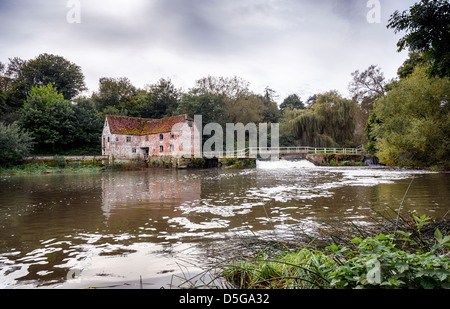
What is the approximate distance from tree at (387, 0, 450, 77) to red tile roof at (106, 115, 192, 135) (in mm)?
31798

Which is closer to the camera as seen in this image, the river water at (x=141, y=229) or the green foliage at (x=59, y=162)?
the river water at (x=141, y=229)

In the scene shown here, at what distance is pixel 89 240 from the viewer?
17.2ft

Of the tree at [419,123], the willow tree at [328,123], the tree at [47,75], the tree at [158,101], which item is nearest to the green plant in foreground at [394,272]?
the tree at [419,123]

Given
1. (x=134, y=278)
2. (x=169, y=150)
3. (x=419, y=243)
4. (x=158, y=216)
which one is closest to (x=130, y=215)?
(x=158, y=216)

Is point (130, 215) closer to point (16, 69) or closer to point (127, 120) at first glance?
point (127, 120)

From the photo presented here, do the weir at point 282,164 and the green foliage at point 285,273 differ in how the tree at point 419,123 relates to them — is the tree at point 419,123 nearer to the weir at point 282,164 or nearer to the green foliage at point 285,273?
the weir at point 282,164

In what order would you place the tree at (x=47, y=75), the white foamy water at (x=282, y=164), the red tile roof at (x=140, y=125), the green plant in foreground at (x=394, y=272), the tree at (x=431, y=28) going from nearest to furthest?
1. the green plant in foreground at (x=394, y=272)
2. the tree at (x=431, y=28)
3. the white foamy water at (x=282, y=164)
4. the red tile roof at (x=140, y=125)
5. the tree at (x=47, y=75)

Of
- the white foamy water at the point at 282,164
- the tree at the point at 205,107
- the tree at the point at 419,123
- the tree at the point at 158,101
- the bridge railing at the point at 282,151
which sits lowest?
the white foamy water at the point at 282,164

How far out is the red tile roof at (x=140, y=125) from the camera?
1463 inches

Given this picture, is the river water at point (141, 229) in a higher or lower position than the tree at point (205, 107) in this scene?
lower

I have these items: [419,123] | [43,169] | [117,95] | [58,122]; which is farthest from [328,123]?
[117,95]

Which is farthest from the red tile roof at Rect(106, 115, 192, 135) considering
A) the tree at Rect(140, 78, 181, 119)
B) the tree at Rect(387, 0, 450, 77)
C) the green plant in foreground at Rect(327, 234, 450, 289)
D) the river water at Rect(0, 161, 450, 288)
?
the green plant in foreground at Rect(327, 234, 450, 289)

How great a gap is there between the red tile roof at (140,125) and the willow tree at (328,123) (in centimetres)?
1737
